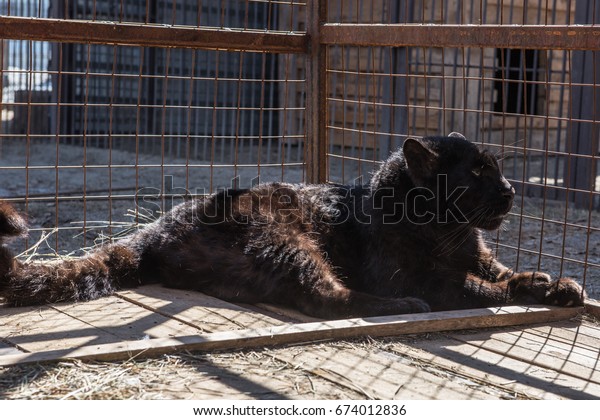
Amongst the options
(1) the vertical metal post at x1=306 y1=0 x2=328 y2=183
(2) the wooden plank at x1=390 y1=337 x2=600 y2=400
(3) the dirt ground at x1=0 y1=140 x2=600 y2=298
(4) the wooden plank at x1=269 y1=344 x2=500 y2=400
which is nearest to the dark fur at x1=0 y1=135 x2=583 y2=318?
(3) the dirt ground at x1=0 y1=140 x2=600 y2=298

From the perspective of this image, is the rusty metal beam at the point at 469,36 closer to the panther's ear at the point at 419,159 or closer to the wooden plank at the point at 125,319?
the panther's ear at the point at 419,159

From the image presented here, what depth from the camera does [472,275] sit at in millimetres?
4191

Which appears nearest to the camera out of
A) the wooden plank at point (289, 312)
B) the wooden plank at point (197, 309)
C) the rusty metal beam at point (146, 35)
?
the wooden plank at point (197, 309)

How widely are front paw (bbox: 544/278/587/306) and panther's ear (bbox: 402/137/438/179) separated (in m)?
0.80

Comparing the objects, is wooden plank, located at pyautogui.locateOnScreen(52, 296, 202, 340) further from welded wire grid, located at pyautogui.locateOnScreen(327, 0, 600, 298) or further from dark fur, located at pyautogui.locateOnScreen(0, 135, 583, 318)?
welded wire grid, located at pyautogui.locateOnScreen(327, 0, 600, 298)

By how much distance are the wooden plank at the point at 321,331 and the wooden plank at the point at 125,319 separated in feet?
0.87

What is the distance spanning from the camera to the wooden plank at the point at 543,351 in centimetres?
320

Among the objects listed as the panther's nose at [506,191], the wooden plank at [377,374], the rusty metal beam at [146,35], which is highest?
the rusty metal beam at [146,35]

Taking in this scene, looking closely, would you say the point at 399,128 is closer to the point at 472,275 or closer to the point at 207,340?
the point at 472,275

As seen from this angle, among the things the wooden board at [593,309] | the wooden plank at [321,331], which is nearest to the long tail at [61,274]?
the wooden plank at [321,331]

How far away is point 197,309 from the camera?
3865mm

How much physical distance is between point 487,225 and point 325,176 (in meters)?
1.47
